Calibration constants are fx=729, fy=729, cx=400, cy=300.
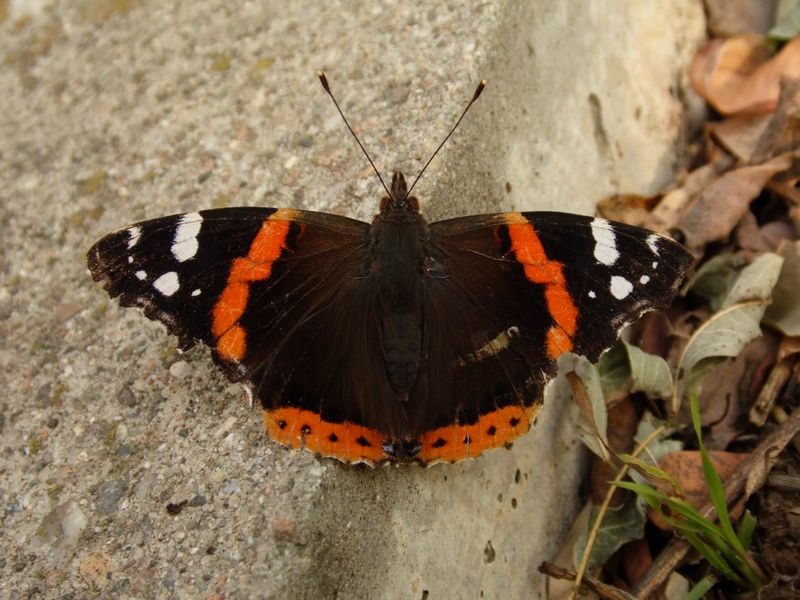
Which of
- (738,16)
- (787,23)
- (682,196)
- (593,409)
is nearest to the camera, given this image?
(593,409)

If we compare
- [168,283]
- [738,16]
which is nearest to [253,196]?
[168,283]

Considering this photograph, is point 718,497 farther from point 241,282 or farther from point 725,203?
point 241,282


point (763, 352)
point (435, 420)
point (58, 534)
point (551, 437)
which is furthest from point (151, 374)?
point (763, 352)

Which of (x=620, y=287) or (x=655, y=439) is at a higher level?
(x=620, y=287)

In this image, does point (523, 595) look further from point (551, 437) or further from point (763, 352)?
point (763, 352)

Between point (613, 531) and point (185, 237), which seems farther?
point (613, 531)

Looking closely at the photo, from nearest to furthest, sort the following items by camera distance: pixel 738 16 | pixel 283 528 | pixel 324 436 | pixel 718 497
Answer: pixel 283 528, pixel 324 436, pixel 718 497, pixel 738 16
